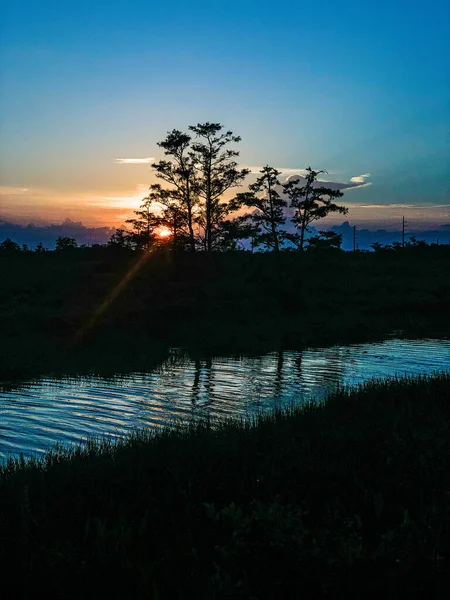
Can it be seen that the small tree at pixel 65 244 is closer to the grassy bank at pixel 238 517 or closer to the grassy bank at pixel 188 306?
the grassy bank at pixel 188 306

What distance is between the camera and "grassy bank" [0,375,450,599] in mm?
4484

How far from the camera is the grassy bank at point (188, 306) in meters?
24.3

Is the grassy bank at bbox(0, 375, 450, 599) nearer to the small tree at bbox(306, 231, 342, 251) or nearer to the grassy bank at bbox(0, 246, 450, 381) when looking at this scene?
the grassy bank at bbox(0, 246, 450, 381)

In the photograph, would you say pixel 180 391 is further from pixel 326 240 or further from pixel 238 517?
pixel 326 240

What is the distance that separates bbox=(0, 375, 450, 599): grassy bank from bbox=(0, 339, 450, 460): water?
3452 millimetres

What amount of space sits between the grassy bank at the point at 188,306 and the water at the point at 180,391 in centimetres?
226

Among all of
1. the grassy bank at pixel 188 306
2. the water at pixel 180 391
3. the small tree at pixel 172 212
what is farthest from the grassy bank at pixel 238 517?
the small tree at pixel 172 212

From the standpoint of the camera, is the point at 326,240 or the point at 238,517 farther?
the point at 326,240

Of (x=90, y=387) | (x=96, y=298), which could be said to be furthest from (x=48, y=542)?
(x=96, y=298)

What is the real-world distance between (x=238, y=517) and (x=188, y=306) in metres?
30.2

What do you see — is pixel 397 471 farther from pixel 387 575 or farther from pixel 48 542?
pixel 48 542

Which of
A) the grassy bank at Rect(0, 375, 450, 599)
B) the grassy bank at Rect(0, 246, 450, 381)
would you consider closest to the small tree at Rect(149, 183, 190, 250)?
the grassy bank at Rect(0, 246, 450, 381)

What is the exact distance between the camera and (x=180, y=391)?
15.5m

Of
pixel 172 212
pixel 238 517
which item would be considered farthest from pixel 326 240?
pixel 238 517
